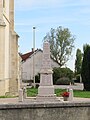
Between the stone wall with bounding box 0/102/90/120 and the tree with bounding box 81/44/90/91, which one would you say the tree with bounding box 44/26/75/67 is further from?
the stone wall with bounding box 0/102/90/120

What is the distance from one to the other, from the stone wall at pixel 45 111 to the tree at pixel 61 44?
2658 inches

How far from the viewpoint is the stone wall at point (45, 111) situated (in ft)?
31.6

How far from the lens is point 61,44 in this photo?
3100 inches

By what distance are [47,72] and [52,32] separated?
60.9 m

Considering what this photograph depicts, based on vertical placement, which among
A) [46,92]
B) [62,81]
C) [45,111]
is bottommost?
[45,111]

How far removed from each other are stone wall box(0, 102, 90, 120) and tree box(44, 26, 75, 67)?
6752 centimetres

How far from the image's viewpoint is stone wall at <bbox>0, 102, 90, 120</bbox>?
9.63 m

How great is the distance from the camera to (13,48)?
36188 mm

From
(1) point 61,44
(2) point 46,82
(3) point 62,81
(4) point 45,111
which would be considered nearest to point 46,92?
(2) point 46,82

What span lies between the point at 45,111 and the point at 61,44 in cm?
6913

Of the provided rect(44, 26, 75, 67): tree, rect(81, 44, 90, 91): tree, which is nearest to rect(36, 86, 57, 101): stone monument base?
rect(81, 44, 90, 91): tree

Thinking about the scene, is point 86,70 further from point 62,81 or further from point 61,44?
point 61,44

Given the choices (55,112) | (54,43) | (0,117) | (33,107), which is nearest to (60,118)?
(55,112)

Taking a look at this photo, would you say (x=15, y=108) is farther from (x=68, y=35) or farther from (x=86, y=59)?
(x=68, y=35)
